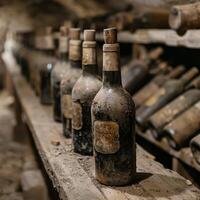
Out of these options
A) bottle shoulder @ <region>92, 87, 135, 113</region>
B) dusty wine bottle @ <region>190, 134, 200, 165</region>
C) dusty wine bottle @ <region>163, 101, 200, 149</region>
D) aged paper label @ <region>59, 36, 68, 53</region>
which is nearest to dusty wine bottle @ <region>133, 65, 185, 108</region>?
dusty wine bottle @ <region>163, 101, 200, 149</region>

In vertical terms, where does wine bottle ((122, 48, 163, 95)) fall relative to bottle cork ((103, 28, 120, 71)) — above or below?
below

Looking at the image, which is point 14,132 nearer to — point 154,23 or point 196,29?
point 154,23

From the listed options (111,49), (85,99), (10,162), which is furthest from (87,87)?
(10,162)

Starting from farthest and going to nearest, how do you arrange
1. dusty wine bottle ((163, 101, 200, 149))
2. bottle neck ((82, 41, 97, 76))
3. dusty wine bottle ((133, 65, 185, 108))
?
1. dusty wine bottle ((133, 65, 185, 108))
2. dusty wine bottle ((163, 101, 200, 149))
3. bottle neck ((82, 41, 97, 76))

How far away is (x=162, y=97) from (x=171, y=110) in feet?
0.61

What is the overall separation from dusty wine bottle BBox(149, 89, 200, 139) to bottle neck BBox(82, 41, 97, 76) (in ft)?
2.26

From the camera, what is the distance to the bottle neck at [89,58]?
52.5 inches

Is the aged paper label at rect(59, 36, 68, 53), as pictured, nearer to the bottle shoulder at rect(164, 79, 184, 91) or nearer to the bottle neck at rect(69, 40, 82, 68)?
the bottle neck at rect(69, 40, 82, 68)

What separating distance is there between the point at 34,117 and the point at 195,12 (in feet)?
3.31

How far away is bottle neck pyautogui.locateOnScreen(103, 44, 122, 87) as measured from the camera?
1.15m

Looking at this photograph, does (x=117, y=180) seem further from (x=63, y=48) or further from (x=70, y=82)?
(x=63, y=48)

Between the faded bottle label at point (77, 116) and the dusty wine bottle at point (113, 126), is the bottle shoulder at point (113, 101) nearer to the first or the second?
the dusty wine bottle at point (113, 126)

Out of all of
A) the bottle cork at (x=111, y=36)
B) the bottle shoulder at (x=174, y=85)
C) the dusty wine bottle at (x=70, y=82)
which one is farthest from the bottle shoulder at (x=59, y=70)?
the bottle cork at (x=111, y=36)

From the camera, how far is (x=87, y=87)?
1405 millimetres
